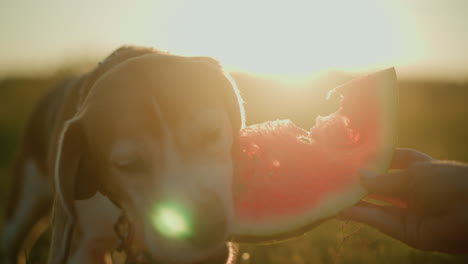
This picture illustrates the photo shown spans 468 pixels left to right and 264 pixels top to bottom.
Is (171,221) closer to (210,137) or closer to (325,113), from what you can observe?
(210,137)

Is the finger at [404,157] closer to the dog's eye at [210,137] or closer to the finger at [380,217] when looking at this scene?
the finger at [380,217]

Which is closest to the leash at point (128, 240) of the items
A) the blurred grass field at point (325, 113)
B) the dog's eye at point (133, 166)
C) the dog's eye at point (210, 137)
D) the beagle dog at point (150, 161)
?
the beagle dog at point (150, 161)

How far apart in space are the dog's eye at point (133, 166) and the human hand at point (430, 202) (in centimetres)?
131

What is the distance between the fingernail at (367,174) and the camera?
2380mm

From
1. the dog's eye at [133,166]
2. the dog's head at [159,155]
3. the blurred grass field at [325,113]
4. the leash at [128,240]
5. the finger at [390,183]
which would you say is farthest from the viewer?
the blurred grass field at [325,113]

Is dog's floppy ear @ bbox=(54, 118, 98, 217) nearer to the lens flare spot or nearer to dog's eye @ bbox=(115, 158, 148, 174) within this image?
dog's eye @ bbox=(115, 158, 148, 174)

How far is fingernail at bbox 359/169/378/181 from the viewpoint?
238 cm

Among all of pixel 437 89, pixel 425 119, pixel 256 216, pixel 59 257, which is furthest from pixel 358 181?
pixel 437 89

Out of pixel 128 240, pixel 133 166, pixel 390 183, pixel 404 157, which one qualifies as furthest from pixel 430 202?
pixel 128 240

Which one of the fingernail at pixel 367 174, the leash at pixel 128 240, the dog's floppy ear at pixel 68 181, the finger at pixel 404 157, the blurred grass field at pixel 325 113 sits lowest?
the blurred grass field at pixel 325 113

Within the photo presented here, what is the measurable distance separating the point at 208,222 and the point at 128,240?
0.80 metres

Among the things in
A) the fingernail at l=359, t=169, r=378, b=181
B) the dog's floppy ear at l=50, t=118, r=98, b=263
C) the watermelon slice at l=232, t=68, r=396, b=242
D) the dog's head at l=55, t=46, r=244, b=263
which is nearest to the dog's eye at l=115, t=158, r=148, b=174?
the dog's head at l=55, t=46, r=244, b=263

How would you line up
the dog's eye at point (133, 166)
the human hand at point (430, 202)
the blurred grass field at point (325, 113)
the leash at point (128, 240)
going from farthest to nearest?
the blurred grass field at point (325, 113), the leash at point (128, 240), the dog's eye at point (133, 166), the human hand at point (430, 202)

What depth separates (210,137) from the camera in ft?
8.65
